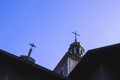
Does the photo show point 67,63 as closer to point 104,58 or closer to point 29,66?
point 29,66

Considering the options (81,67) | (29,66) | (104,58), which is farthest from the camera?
(29,66)

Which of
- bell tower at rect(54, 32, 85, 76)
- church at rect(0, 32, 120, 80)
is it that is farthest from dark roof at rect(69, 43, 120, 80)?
bell tower at rect(54, 32, 85, 76)

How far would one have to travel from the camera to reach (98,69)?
764cm

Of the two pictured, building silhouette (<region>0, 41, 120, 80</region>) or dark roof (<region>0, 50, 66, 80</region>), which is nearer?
building silhouette (<region>0, 41, 120, 80</region>)

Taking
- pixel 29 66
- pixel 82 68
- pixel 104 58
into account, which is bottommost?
pixel 82 68

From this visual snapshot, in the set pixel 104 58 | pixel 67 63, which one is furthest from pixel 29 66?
pixel 67 63

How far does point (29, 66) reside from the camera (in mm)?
9672

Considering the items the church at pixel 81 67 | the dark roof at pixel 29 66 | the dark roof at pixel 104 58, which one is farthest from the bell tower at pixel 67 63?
the dark roof at pixel 104 58

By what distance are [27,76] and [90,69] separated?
345 centimetres

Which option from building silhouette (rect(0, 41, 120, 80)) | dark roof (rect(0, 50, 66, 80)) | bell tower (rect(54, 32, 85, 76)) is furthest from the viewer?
bell tower (rect(54, 32, 85, 76))

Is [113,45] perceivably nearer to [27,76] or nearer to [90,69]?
[90,69]

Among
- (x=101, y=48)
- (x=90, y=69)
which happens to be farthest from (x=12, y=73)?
(x=101, y=48)

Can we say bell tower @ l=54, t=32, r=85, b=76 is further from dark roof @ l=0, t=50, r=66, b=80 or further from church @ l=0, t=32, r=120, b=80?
church @ l=0, t=32, r=120, b=80

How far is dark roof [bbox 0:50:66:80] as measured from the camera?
372 inches
